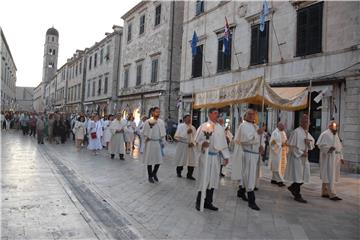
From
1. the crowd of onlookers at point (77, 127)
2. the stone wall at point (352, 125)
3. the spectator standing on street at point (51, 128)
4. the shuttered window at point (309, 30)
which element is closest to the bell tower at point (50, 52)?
the crowd of onlookers at point (77, 127)

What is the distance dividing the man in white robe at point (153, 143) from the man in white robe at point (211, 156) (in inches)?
110

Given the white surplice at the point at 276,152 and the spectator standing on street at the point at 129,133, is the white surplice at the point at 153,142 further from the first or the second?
the spectator standing on street at the point at 129,133

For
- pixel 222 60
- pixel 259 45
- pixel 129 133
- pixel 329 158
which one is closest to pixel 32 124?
pixel 129 133

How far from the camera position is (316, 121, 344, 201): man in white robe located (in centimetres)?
930

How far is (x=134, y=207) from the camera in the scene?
23.6ft

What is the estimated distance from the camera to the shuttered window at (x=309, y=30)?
1587cm

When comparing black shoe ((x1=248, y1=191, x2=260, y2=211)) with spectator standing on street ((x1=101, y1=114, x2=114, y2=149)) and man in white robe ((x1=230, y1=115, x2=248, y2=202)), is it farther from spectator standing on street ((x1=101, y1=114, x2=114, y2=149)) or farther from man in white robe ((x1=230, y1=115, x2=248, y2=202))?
spectator standing on street ((x1=101, y1=114, x2=114, y2=149))

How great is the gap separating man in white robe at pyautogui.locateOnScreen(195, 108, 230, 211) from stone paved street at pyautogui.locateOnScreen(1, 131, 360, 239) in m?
0.41

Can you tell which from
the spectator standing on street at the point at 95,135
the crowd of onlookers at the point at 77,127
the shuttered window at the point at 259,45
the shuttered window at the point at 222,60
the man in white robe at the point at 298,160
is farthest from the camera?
the shuttered window at the point at 222,60

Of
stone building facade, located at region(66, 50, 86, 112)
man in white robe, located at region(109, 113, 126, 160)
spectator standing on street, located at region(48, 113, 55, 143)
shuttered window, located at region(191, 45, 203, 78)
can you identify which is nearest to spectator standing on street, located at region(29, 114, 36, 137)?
spectator standing on street, located at region(48, 113, 55, 143)

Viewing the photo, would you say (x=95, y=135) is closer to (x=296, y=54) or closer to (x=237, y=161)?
(x=296, y=54)

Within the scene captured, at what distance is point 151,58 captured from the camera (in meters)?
32.2

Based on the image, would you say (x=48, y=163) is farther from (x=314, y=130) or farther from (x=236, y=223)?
(x=314, y=130)

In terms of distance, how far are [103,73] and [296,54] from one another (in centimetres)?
3124
